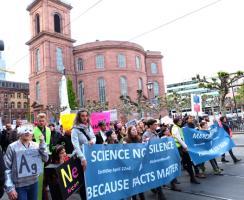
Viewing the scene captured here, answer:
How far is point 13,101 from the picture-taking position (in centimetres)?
9900

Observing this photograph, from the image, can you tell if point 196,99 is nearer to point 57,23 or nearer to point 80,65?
point 80,65

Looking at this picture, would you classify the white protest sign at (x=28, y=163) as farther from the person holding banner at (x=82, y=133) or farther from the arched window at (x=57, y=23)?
the arched window at (x=57, y=23)

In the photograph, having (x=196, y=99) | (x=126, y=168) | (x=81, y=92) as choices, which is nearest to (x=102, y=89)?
(x=81, y=92)

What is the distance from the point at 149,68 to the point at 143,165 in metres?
73.5

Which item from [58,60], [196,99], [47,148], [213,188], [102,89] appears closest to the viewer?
[47,148]

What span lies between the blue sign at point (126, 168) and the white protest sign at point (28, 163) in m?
0.82

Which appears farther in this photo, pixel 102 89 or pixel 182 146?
pixel 102 89

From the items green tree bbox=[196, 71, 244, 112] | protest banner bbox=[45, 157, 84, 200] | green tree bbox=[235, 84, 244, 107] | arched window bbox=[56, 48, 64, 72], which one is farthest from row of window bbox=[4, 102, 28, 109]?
protest banner bbox=[45, 157, 84, 200]

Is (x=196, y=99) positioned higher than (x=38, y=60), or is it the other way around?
(x=38, y=60)

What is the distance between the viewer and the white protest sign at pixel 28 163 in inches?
161

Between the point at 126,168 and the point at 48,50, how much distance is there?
183 feet

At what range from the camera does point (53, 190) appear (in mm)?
4637

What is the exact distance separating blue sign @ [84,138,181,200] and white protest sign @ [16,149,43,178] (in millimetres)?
819

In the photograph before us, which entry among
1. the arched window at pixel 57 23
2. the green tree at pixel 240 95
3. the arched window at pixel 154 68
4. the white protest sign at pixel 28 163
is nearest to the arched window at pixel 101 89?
the arched window at pixel 57 23
